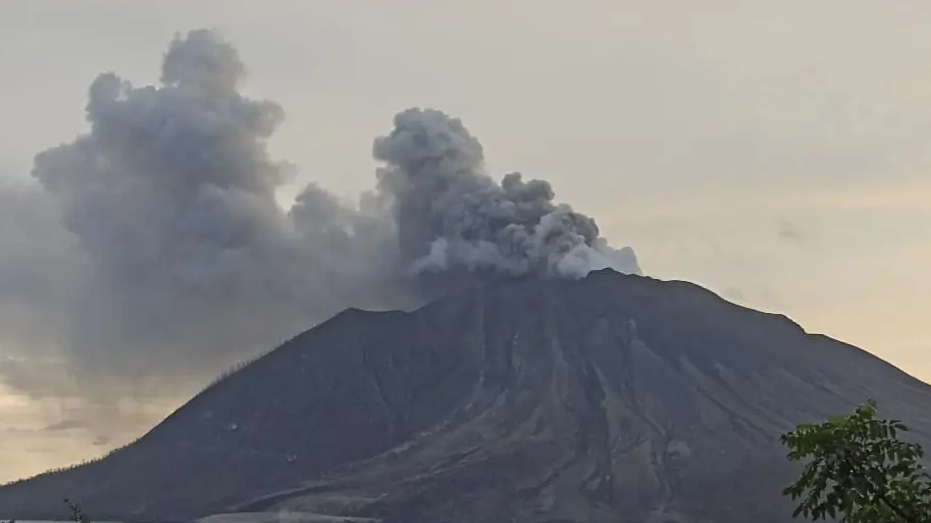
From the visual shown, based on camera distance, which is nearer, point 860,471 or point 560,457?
point 860,471

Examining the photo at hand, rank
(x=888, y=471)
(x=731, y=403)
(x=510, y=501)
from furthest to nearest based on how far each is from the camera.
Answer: (x=731, y=403), (x=510, y=501), (x=888, y=471)

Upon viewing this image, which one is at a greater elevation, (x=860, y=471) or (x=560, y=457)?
(x=560, y=457)

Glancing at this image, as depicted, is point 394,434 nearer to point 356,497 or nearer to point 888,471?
point 356,497

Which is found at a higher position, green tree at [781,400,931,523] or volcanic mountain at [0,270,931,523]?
volcanic mountain at [0,270,931,523]

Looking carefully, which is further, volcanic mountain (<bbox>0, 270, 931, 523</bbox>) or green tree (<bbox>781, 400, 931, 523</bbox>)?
volcanic mountain (<bbox>0, 270, 931, 523</bbox>)

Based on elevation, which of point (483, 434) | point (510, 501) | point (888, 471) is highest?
point (483, 434)

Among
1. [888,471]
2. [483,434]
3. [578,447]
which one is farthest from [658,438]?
[888,471]

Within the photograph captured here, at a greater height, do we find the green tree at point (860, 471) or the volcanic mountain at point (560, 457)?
the volcanic mountain at point (560, 457)

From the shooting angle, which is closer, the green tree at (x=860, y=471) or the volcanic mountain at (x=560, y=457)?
the green tree at (x=860, y=471)
